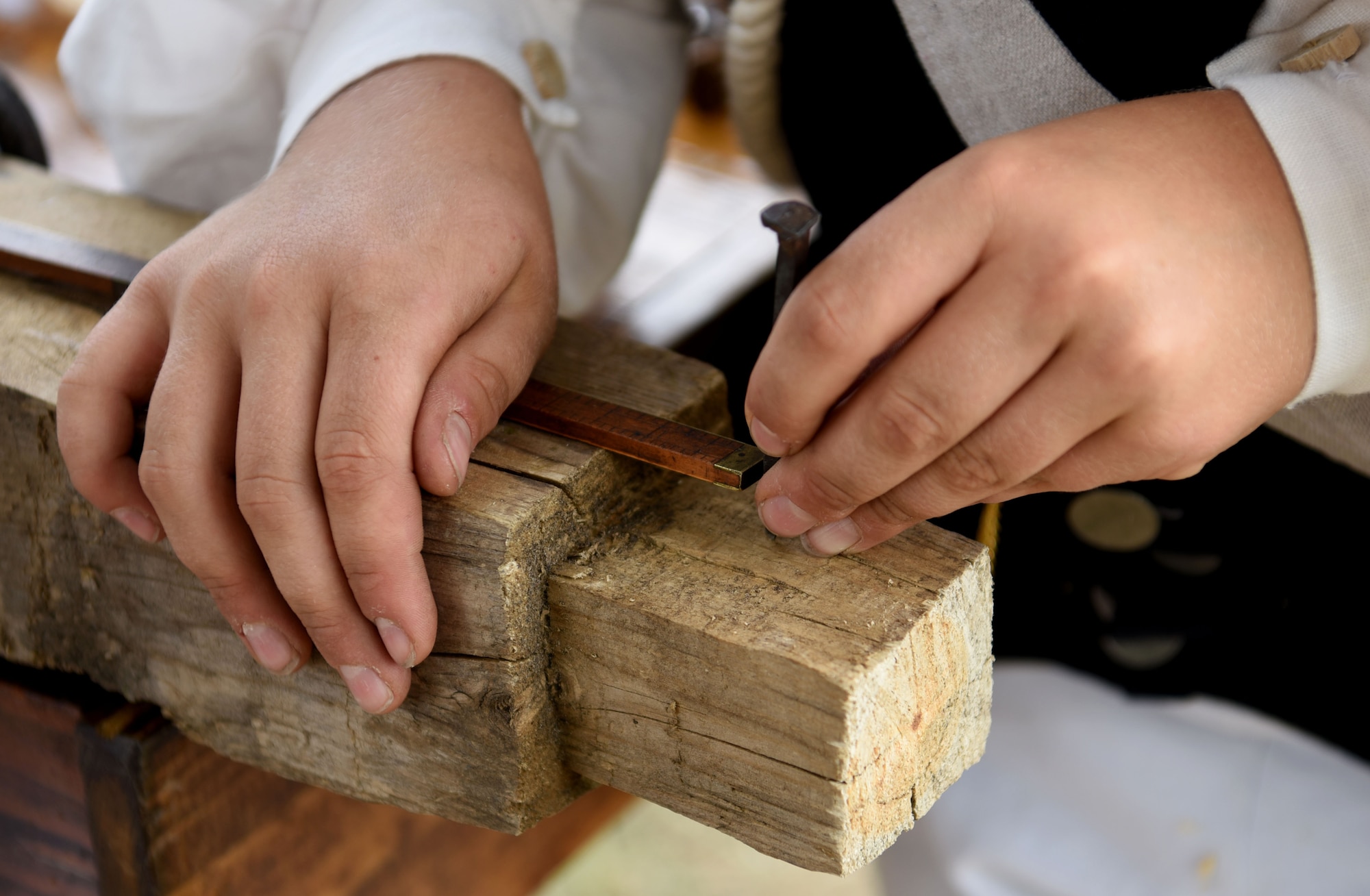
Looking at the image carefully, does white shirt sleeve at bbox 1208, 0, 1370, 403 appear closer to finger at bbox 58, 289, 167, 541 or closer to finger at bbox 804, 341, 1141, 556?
finger at bbox 804, 341, 1141, 556

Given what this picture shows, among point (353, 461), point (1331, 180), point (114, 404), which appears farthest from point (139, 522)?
point (1331, 180)

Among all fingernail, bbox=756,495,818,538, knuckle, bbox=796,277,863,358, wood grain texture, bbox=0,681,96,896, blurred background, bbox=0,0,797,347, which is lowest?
wood grain texture, bbox=0,681,96,896

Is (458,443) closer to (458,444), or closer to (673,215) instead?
(458,444)

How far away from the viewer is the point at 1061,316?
424 mm

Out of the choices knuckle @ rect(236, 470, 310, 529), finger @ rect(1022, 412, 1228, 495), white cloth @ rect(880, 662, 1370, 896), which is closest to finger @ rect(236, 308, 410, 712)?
knuckle @ rect(236, 470, 310, 529)

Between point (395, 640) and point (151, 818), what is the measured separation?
28 cm

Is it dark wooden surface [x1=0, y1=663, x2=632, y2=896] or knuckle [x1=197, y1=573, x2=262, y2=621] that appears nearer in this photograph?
knuckle [x1=197, y1=573, x2=262, y2=621]

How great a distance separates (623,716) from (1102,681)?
0.54 m

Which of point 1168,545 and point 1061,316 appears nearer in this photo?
point 1061,316

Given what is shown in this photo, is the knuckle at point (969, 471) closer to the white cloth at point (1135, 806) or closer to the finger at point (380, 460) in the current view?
the finger at point (380, 460)

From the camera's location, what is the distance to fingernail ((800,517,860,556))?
1.70 feet

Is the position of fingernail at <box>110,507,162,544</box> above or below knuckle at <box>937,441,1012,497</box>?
below

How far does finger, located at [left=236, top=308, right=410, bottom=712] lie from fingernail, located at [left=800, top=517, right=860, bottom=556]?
20 centimetres

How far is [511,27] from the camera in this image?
2.47 feet
